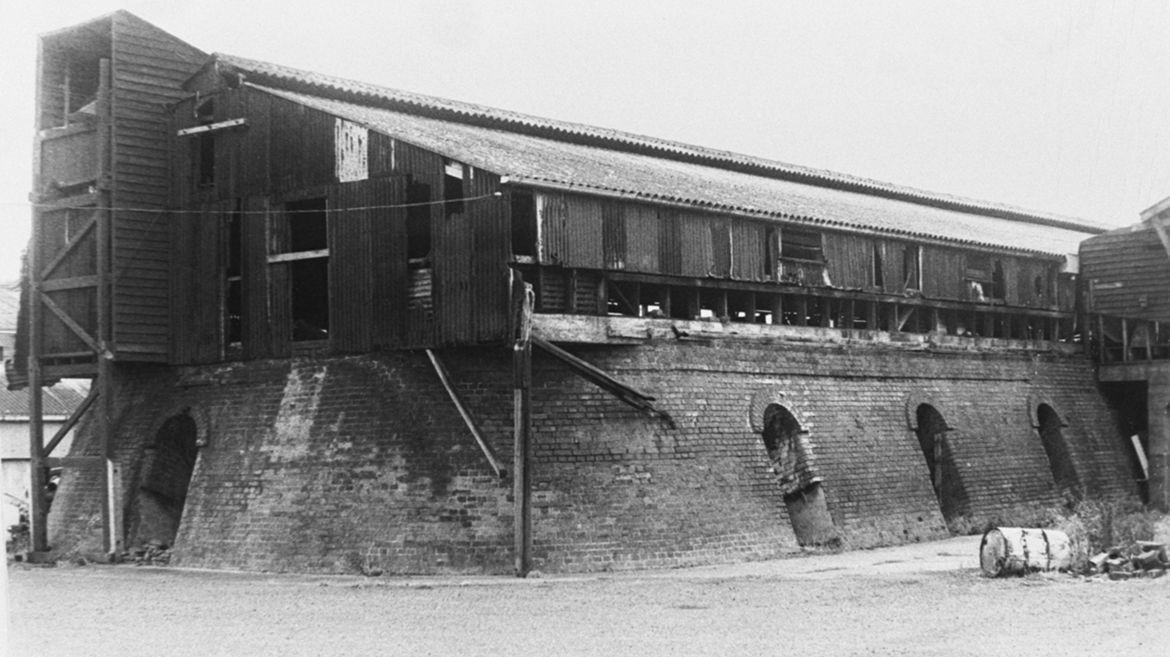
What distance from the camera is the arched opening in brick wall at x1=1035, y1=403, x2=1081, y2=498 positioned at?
111 feet

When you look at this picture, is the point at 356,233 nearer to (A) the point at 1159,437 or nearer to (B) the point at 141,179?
(B) the point at 141,179

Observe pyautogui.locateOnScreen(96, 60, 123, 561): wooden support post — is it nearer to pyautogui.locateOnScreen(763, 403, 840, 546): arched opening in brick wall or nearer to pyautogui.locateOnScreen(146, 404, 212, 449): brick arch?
pyautogui.locateOnScreen(146, 404, 212, 449): brick arch

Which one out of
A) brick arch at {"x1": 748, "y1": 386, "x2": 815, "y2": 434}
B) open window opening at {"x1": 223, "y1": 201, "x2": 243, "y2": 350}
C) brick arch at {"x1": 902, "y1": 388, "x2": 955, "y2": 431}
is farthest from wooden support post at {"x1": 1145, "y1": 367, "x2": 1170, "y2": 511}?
open window opening at {"x1": 223, "y1": 201, "x2": 243, "y2": 350}

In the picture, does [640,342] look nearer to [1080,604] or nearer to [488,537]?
[488,537]

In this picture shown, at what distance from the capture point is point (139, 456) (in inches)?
1067

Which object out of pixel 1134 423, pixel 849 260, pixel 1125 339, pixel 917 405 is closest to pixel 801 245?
pixel 849 260

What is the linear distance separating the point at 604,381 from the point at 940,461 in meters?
11.0

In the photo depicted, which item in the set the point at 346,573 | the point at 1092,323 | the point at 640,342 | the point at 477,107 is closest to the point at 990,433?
the point at 1092,323

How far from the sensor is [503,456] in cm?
2269

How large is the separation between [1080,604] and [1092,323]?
816 inches

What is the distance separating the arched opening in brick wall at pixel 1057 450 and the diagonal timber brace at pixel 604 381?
1385cm

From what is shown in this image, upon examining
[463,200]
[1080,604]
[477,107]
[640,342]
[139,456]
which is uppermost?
[477,107]

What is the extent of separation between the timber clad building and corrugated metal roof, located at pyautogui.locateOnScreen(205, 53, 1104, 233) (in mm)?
109

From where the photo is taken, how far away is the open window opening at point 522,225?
23625mm
